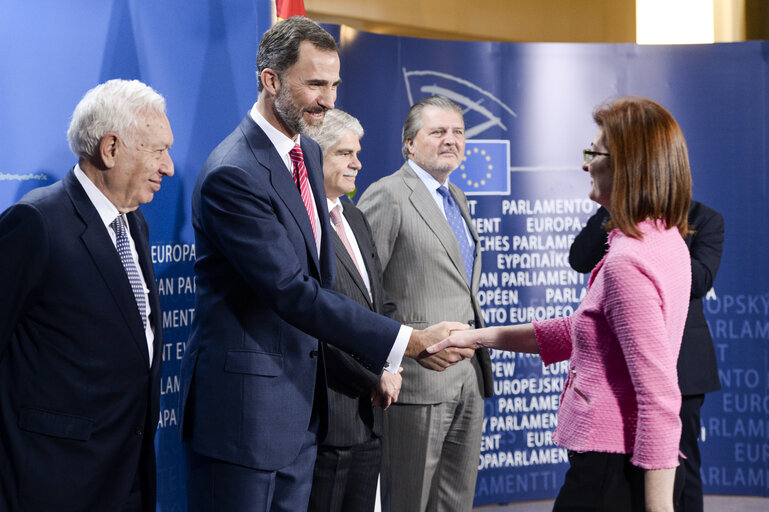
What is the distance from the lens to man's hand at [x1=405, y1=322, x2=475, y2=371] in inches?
99.1

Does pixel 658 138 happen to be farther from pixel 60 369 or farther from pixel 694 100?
pixel 694 100

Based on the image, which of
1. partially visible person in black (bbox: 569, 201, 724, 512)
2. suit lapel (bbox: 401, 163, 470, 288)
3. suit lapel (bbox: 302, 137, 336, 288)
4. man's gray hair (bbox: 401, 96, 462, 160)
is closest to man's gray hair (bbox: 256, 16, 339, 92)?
suit lapel (bbox: 302, 137, 336, 288)

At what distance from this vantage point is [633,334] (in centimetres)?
174

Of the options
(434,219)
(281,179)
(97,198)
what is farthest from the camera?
(434,219)

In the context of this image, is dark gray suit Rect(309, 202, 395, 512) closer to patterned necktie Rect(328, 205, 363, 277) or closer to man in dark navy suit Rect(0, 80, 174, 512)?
patterned necktie Rect(328, 205, 363, 277)

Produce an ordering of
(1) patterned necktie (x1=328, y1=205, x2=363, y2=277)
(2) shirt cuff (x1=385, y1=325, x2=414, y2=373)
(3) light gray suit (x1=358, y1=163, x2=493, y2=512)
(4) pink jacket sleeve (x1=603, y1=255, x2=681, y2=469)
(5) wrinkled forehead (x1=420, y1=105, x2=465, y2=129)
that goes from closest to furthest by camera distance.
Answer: (4) pink jacket sleeve (x1=603, y1=255, x2=681, y2=469) < (2) shirt cuff (x1=385, y1=325, x2=414, y2=373) < (1) patterned necktie (x1=328, y1=205, x2=363, y2=277) < (3) light gray suit (x1=358, y1=163, x2=493, y2=512) < (5) wrinkled forehead (x1=420, y1=105, x2=465, y2=129)

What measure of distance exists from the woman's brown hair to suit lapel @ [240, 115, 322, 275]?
2.62 feet

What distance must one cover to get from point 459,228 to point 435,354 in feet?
3.57

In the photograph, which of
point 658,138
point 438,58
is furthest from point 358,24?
point 658,138

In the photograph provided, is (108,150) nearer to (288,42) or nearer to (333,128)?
(288,42)

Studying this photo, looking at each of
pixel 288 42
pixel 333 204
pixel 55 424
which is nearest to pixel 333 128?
pixel 333 204

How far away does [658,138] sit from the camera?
6.08 feet

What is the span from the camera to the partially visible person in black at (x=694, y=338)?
346 cm

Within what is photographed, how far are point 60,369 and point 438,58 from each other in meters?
3.31
